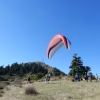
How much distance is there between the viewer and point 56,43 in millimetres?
18188

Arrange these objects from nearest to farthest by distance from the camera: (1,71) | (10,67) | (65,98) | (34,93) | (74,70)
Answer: (65,98) → (34,93) → (74,70) → (1,71) → (10,67)

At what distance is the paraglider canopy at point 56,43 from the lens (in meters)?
16.6

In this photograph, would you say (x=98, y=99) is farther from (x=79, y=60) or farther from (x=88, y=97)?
(x=79, y=60)

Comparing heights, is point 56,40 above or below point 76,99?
above

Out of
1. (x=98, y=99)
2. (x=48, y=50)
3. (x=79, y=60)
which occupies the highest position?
(x=79, y=60)

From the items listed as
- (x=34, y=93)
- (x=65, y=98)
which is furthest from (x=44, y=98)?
(x=34, y=93)

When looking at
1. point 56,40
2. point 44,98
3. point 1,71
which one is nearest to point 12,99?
point 44,98

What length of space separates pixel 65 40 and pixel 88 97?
4.89 m

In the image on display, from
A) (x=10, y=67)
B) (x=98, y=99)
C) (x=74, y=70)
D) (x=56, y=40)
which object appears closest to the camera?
(x=98, y=99)

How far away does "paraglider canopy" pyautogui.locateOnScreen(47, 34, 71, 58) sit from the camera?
16.6 m

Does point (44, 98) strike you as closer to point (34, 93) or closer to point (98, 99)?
point (34, 93)

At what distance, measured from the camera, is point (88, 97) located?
16.4 metres

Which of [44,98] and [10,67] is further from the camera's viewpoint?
[10,67]

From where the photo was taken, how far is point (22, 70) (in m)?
126
